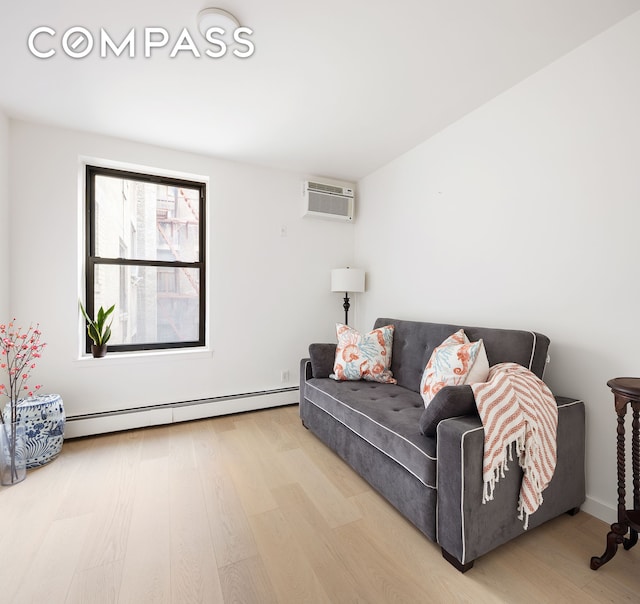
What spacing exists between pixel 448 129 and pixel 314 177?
1.42m

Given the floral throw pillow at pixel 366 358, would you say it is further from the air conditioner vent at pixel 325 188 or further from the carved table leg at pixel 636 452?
the air conditioner vent at pixel 325 188

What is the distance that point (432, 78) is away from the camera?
6.20 feet

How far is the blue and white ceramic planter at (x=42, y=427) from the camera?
6.73 feet

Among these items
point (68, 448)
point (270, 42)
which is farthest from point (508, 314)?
point (68, 448)

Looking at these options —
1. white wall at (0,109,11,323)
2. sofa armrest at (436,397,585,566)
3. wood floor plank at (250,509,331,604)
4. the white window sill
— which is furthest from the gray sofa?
white wall at (0,109,11,323)

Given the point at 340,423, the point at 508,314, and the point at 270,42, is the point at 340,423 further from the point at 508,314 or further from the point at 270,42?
the point at 270,42

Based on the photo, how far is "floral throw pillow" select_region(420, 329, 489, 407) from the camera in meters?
1.67

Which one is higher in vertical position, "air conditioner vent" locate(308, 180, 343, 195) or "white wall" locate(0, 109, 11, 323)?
"air conditioner vent" locate(308, 180, 343, 195)

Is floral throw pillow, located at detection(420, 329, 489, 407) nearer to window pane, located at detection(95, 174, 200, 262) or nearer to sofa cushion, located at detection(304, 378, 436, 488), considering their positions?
sofa cushion, located at detection(304, 378, 436, 488)

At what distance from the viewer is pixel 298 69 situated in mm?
1818

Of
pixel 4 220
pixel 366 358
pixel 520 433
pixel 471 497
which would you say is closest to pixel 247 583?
pixel 471 497

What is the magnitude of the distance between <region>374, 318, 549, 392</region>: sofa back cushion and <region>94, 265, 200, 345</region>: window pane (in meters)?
1.82

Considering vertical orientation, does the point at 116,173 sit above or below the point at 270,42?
below

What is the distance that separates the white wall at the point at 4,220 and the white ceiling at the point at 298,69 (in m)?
0.18
